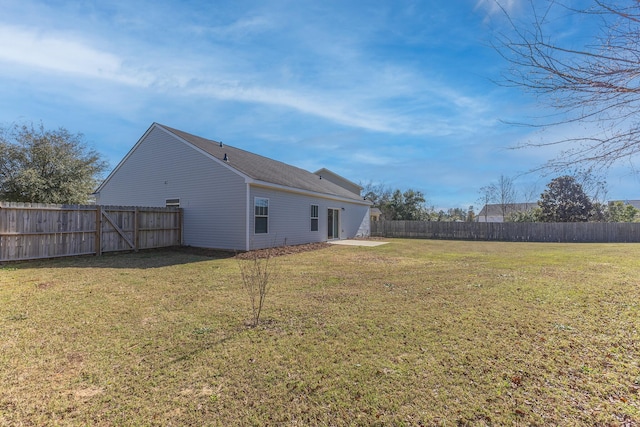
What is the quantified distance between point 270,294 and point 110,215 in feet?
27.1

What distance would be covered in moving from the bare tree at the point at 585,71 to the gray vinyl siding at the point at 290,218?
32.0 feet

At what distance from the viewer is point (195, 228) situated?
12.4m

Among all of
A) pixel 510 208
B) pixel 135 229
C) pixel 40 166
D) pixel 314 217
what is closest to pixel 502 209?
pixel 510 208

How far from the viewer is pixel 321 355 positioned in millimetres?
3100

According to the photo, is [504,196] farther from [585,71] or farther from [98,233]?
[98,233]

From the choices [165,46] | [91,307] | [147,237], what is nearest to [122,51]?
[165,46]

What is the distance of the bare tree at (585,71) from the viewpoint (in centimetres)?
214

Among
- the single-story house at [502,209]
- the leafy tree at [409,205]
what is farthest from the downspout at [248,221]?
the single-story house at [502,209]

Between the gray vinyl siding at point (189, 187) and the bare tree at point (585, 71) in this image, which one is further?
the gray vinyl siding at point (189, 187)

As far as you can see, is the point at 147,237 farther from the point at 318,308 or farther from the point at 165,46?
the point at 318,308

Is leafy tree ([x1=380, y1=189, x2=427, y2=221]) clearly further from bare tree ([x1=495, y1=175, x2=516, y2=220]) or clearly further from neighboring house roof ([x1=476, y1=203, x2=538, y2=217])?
neighboring house roof ([x1=476, y1=203, x2=538, y2=217])

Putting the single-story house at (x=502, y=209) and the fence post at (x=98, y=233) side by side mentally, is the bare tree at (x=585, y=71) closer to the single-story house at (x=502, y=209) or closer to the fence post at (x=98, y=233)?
the fence post at (x=98, y=233)

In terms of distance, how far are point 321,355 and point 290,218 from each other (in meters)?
10.6

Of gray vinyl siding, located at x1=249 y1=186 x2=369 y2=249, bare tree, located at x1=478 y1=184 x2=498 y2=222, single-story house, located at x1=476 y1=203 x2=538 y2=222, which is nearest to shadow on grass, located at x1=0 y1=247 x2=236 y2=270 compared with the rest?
gray vinyl siding, located at x1=249 y1=186 x2=369 y2=249
